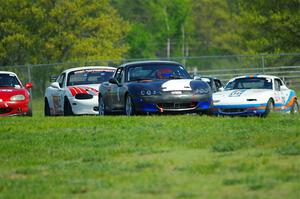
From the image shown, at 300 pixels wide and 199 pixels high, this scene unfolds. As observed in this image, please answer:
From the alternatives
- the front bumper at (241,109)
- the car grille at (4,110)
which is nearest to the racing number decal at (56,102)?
the car grille at (4,110)

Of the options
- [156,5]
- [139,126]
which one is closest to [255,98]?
[139,126]

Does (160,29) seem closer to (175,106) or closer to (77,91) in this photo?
(77,91)

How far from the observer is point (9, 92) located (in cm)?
2491

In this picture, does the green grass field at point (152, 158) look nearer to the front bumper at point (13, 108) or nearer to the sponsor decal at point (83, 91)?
the front bumper at point (13, 108)

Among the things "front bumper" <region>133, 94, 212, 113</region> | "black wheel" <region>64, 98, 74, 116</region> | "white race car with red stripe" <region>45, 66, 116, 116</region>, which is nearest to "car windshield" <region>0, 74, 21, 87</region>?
"white race car with red stripe" <region>45, 66, 116, 116</region>

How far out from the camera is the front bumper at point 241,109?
76.5ft

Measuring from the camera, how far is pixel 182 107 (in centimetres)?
2064

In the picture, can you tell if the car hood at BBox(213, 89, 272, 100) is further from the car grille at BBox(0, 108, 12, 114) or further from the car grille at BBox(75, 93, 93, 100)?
the car grille at BBox(0, 108, 12, 114)

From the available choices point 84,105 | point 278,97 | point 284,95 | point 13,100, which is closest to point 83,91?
point 84,105

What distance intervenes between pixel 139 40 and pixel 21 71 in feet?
165

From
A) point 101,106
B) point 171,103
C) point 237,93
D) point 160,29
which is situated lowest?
point 160,29

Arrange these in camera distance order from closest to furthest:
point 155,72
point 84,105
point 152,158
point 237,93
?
1. point 152,158
2. point 155,72
3. point 237,93
4. point 84,105

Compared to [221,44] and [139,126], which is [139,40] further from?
[139,126]

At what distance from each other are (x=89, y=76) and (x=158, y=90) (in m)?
6.19
